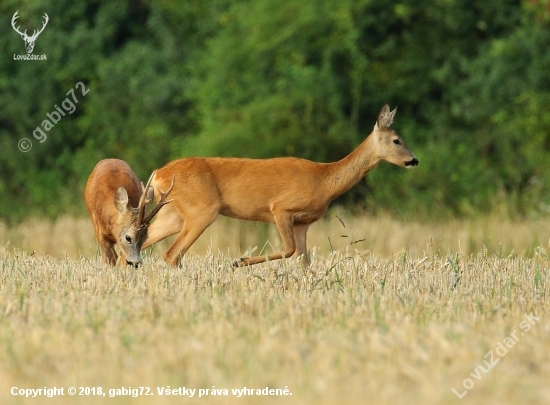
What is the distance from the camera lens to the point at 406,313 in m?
7.39

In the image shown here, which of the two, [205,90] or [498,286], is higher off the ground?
[205,90]

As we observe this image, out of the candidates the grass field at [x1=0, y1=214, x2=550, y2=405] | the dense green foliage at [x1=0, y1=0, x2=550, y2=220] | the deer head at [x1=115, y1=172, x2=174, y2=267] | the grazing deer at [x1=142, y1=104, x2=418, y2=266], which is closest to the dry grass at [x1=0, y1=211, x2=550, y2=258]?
the dense green foliage at [x1=0, y1=0, x2=550, y2=220]

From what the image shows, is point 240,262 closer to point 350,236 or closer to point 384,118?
point 384,118

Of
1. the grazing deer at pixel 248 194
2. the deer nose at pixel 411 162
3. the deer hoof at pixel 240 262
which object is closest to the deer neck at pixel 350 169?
the grazing deer at pixel 248 194

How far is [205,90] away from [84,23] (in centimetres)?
614

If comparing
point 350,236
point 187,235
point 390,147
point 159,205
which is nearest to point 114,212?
point 159,205

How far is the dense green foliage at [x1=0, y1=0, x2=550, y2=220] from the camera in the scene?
23.0 m

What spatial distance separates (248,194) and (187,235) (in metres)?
0.71

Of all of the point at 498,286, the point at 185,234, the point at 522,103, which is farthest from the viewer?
the point at 522,103

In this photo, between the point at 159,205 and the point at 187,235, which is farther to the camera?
the point at 187,235

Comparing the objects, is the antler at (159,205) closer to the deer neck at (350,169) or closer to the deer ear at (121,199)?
the deer ear at (121,199)

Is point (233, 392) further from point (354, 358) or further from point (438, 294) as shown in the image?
point (438, 294)

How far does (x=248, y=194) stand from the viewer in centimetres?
1110

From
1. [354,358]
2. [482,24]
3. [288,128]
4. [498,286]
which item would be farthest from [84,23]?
[354,358]
